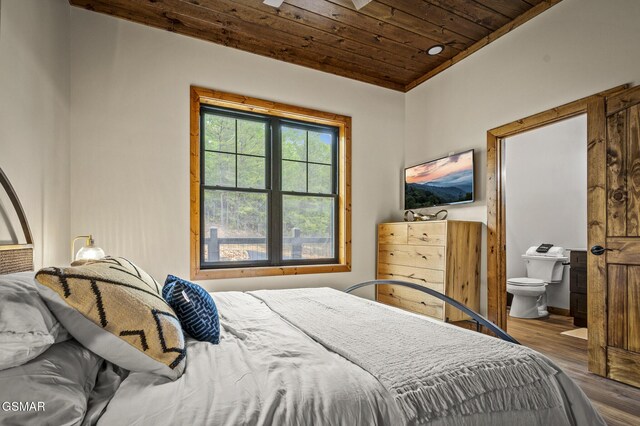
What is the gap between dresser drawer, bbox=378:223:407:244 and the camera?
3773mm

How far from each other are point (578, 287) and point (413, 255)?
2100 mm

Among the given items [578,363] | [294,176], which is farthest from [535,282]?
[294,176]

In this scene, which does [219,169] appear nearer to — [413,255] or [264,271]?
[264,271]

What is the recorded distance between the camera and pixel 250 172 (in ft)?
12.2

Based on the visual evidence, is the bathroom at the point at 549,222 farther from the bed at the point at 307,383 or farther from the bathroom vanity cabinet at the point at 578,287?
the bed at the point at 307,383

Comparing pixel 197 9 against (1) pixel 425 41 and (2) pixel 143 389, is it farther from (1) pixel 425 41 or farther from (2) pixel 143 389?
(2) pixel 143 389

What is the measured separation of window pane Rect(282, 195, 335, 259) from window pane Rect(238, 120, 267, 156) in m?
0.60

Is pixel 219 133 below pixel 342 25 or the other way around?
below

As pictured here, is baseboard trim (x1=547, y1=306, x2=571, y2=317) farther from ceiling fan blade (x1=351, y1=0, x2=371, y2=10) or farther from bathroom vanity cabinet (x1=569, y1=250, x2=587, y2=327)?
ceiling fan blade (x1=351, y1=0, x2=371, y2=10)

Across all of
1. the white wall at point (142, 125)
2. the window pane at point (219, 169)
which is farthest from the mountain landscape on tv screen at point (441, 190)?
the window pane at point (219, 169)

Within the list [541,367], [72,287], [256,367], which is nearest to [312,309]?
[256,367]

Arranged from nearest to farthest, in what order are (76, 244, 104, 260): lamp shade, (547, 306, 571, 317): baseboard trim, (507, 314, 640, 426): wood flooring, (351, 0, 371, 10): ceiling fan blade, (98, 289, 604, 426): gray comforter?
(98, 289, 604, 426): gray comforter, (507, 314, 640, 426): wood flooring, (76, 244, 104, 260): lamp shade, (351, 0, 371, 10): ceiling fan blade, (547, 306, 571, 317): baseboard trim

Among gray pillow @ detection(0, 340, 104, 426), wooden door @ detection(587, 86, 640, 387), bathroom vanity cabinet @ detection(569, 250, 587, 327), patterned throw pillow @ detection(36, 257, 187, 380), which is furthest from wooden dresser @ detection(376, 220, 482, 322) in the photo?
gray pillow @ detection(0, 340, 104, 426)

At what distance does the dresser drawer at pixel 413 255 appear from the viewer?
330cm
